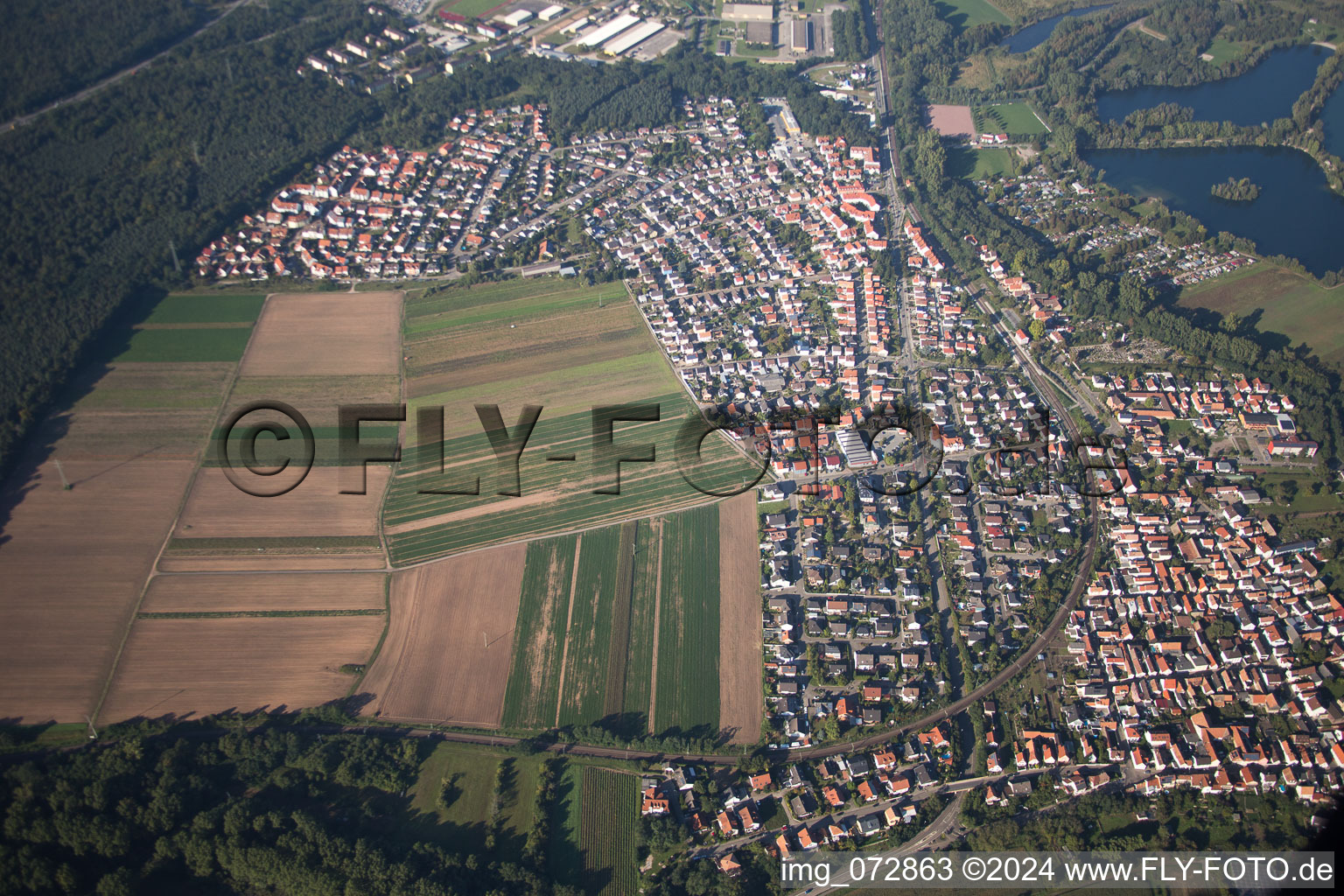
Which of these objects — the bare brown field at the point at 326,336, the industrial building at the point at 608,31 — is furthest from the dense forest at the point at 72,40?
the industrial building at the point at 608,31

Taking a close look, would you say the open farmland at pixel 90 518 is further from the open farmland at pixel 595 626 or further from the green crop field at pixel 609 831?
the green crop field at pixel 609 831

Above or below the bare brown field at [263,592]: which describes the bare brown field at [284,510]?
above

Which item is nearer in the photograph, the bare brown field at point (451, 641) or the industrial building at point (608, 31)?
the bare brown field at point (451, 641)

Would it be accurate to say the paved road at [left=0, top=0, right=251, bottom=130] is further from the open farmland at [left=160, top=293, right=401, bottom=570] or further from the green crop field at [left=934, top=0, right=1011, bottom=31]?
the green crop field at [left=934, top=0, right=1011, bottom=31]

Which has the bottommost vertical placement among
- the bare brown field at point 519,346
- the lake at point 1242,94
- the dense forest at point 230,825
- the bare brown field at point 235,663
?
the dense forest at point 230,825

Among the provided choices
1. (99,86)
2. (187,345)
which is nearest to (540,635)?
(187,345)

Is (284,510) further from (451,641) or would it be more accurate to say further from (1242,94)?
(1242,94)
